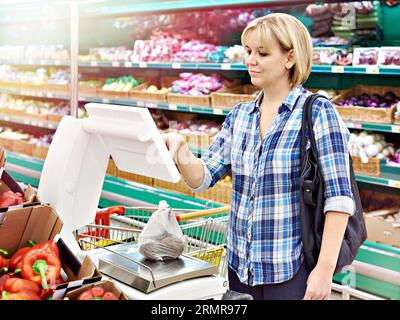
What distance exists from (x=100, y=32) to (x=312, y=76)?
113 inches

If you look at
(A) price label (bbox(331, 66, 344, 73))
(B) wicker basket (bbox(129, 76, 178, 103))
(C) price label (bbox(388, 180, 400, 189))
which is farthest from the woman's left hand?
(B) wicker basket (bbox(129, 76, 178, 103))

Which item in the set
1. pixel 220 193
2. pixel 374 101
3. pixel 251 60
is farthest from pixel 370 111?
pixel 251 60

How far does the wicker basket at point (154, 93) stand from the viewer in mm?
5319

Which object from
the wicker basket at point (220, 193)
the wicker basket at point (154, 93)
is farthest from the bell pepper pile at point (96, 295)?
the wicker basket at point (154, 93)

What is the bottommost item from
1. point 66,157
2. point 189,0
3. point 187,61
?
point 66,157

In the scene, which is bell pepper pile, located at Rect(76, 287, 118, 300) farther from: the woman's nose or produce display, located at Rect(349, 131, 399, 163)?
produce display, located at Rect(349, 131, 399, 163)

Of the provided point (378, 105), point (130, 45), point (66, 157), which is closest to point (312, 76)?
point (378, 105)

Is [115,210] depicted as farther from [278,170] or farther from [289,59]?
[289,59]

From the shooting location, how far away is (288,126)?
1888 mm

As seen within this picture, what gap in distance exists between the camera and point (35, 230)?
169 cm
